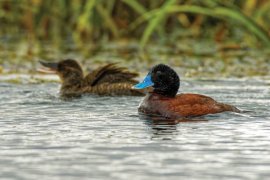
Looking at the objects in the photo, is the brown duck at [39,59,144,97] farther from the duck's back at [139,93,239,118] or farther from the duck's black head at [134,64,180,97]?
the duck's back at [139,93,239,118]

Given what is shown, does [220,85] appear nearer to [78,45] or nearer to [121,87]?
[121,87]

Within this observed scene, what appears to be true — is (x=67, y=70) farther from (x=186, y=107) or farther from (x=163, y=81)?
(x=186, y=107)

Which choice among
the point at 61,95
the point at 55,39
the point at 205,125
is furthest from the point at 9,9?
the point at 205,125

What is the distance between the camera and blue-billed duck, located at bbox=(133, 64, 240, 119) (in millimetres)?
9438

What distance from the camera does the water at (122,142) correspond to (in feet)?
21.1

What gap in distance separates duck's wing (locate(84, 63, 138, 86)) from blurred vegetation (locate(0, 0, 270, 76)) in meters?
2.09

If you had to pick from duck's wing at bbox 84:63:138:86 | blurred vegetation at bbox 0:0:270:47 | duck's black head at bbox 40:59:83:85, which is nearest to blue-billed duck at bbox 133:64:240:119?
duck's wing at bbox 84:63:138:86

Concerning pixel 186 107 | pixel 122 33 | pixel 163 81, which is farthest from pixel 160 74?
pixel 122 33

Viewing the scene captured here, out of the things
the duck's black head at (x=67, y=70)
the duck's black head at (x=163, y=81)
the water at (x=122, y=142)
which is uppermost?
the duck's black head at (x=67, y=70)

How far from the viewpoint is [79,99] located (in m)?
11.7

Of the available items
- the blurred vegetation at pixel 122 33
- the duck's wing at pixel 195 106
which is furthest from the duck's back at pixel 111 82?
the duck's wing at pixel 195 106

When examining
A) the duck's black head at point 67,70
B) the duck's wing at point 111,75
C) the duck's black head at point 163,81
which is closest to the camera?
the duck's black head at point 163,81

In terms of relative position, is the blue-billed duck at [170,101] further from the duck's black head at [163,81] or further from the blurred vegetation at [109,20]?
the blurred vegetation at [109,20]

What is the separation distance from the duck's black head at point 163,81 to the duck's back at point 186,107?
0.23 metres
